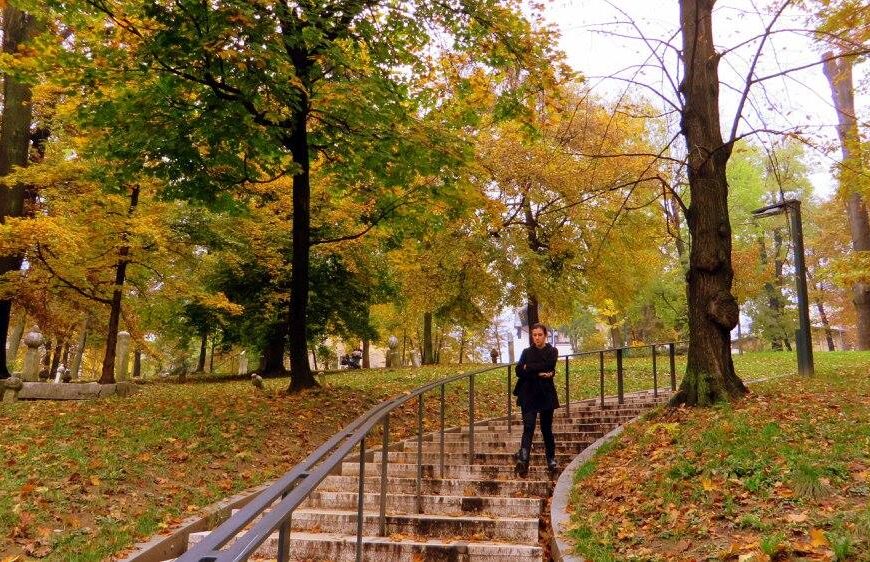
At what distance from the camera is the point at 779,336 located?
27.6 m

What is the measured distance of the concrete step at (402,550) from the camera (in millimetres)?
4469

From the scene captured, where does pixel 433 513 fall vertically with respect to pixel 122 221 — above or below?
below

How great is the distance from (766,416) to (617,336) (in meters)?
25.5

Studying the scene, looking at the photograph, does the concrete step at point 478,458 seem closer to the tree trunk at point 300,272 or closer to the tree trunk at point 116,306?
the tree trunk at point 300,272

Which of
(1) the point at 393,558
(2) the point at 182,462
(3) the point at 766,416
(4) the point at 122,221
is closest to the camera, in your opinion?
(1) the point at 393,558

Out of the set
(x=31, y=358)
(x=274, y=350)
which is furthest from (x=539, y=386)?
(x=274, y=350)

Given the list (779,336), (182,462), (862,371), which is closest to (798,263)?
(862,371)

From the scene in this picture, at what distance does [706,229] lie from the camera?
297 inches

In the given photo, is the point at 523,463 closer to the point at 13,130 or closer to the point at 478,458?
the point at 478,458

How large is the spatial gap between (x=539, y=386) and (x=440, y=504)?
192 cm

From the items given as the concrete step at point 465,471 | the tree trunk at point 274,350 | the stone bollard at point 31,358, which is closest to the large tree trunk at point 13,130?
the stone bollard at point 31,358

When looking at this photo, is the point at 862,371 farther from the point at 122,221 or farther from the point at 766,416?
the point at 122,221

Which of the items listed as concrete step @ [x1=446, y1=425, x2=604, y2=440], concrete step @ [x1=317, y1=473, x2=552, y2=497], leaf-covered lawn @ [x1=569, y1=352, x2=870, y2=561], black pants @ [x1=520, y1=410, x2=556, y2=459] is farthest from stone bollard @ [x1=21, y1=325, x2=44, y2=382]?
leaf-covered lawn @ [x1=569, y1=352, x2=870, y2=561]

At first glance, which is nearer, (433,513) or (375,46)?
(433,513)
